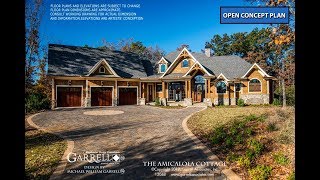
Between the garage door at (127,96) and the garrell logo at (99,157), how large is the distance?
11487 mm

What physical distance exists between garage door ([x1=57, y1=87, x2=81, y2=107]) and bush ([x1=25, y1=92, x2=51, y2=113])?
0.86 metres

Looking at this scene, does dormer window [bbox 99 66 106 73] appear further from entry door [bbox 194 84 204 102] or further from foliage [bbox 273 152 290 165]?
foliage [bbox 273 152 290 165]

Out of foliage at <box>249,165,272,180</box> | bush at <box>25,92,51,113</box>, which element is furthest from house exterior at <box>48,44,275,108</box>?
foliage at <box>249,165,272,180</box>

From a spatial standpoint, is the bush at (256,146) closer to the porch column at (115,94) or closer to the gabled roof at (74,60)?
the porch column at (115,94)

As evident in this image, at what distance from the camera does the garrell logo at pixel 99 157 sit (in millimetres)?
4750

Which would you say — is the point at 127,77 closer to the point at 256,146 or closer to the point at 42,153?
the point at 42,153

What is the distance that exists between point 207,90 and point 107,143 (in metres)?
13.8

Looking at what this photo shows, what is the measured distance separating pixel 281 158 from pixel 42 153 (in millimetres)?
6064

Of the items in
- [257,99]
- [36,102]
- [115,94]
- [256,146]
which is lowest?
[256,146]

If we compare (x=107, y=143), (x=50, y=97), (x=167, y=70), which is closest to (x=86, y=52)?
(x=50, y=97)

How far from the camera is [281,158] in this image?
4.52 meters

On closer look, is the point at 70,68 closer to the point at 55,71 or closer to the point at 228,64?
the point at 55,71

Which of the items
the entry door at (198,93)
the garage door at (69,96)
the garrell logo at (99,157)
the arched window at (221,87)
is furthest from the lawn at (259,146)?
the entry door at (198,93)

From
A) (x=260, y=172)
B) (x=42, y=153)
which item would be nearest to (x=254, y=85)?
(x=260, y=172)
